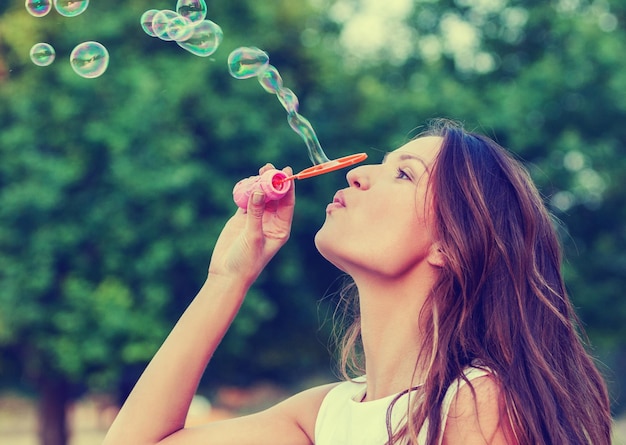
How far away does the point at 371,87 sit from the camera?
9977 mm

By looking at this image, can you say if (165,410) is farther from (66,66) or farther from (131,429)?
(66,66)

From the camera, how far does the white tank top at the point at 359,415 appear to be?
1.80 metres

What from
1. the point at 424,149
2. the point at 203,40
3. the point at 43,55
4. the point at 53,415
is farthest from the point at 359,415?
the point at 53,415

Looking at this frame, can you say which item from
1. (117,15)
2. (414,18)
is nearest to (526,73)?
(414,18)

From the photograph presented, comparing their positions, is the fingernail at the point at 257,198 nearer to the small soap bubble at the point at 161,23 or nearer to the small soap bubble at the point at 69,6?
the small soap bubble at the point at 161,23

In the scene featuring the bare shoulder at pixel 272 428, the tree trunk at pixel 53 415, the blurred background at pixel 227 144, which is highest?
the bare shoulder at pixel 272 428

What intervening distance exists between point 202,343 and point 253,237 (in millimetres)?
267

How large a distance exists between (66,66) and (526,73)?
469cm

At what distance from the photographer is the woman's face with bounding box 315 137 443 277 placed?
→ 1980 millimetres

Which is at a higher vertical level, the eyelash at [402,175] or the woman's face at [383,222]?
the eyelash at [402,175]

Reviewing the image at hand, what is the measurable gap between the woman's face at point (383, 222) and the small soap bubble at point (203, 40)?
0.99 metres

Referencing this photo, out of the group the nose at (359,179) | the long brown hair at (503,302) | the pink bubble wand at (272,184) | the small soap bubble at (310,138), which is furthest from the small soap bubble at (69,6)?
the long brown hair at (503,302)

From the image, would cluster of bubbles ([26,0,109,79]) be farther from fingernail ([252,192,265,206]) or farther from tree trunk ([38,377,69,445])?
tree trunk ([38,377,69,445])

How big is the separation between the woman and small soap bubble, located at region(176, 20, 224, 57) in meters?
0.90
